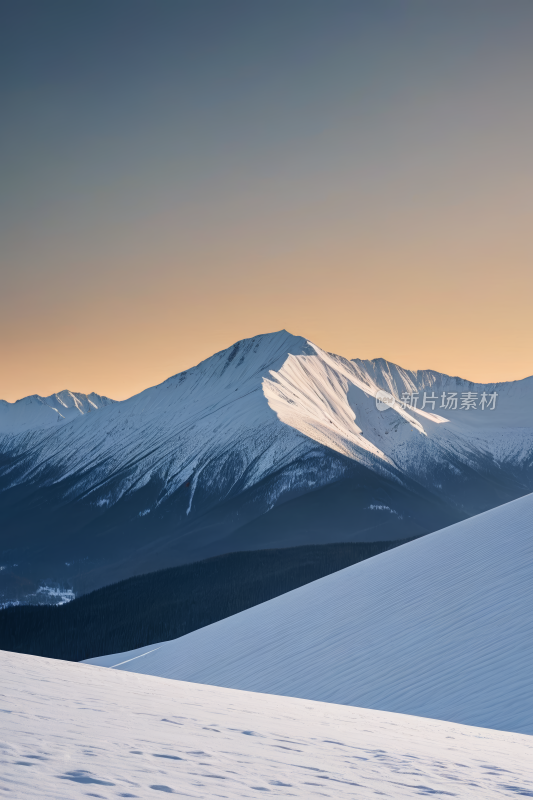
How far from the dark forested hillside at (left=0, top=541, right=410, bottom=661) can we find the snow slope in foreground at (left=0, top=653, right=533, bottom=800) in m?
72.2

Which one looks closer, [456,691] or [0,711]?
[0,711]

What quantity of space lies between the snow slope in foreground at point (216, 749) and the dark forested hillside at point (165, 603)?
72174 millimetres

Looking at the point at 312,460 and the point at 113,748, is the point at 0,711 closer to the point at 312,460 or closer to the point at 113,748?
Answer: the point at 113,748

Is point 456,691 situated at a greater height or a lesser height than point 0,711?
lesser

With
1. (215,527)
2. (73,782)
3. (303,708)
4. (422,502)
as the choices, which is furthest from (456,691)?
(422,502)

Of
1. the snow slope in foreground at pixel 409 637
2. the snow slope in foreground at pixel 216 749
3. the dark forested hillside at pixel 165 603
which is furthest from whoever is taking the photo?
the dark forested hillside at pixel 165 603

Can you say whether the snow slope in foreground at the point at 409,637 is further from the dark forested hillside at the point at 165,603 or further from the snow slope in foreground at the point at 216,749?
the dark forested hillside at the point at 165,603

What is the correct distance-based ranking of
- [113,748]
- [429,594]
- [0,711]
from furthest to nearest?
[429,594] → [0,711] → [113,748]

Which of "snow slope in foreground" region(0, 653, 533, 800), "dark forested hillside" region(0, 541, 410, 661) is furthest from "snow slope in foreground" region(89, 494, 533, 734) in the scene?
"dark forested hillside" region(0, 541, 410, 661)

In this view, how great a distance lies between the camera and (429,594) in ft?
58.6

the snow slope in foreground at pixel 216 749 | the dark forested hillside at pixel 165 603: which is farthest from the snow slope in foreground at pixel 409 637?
the dark forested hillside at pixel 165 603

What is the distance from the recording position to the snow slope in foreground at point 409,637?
1213 centimetres

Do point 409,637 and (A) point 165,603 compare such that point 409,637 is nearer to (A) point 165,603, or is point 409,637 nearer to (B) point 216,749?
(B) point 216,749

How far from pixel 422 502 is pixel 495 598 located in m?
189
